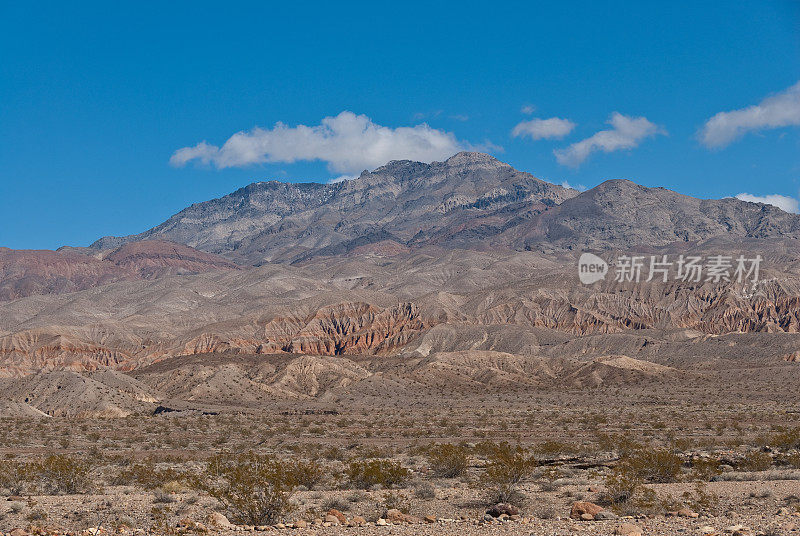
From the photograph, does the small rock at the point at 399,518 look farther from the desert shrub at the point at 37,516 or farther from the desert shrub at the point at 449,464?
the desert shrub at the point at 449,464

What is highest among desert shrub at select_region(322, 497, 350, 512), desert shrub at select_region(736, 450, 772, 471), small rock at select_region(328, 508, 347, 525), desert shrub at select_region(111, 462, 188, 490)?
desert shrub at select_region(736, 450, 772, 471)

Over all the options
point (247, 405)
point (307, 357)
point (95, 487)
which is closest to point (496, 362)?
point (307, 357)

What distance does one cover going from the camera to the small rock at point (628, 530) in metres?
17.2

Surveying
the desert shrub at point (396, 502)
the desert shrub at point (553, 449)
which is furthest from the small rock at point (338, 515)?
the desert shrub at point (553, 449)

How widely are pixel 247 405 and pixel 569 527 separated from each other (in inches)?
2771

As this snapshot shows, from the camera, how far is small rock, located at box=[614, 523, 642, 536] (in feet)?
56.3

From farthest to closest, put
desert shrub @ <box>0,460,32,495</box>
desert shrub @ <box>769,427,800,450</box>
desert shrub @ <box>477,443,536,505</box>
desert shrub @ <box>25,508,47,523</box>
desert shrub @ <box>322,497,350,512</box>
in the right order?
desert shrub @ <box>769,427,800,450</box>
desert shrub @ <box>0,460,32,495</box>
desert shrub @ <box>477,443,536,505</box>
desert shrub @ <box>322,497,350,512</box>
desert shrub @ <box>25,508,47,523</box>

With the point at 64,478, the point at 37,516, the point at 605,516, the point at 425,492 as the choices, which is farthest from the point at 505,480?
the point at 64,478

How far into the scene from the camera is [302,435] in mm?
53594

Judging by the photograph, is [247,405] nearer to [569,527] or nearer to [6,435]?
[6,435]

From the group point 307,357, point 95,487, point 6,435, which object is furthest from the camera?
point 307,357

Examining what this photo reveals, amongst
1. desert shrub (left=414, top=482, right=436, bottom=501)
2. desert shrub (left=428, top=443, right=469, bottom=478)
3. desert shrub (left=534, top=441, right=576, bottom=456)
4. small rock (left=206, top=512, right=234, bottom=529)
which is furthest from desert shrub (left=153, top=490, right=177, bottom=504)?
desert shrub (left=534, top=441, right=576, bottom=456)

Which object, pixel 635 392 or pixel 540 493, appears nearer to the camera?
pixel 540 493

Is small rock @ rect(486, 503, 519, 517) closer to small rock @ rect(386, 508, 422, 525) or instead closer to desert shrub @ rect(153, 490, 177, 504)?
small rock @ rect(386, 508, 422, 525)
